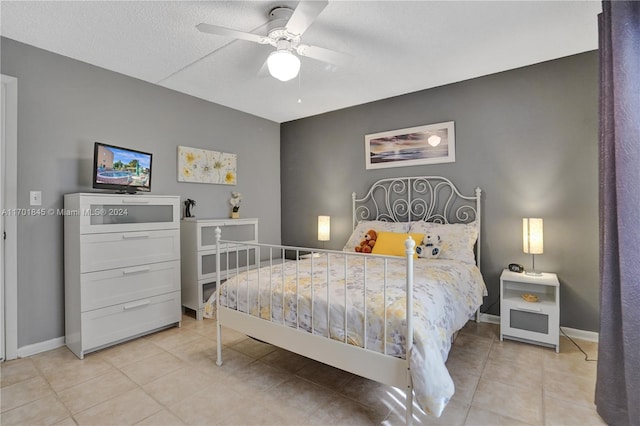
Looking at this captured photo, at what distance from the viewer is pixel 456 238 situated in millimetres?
3066

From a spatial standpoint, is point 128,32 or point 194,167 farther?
point 194,167

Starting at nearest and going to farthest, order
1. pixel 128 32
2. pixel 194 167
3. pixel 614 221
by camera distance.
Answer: pixel 614 221
pixel 128 32
pixel 194 167

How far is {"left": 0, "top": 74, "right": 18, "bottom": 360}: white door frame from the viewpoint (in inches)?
97.8

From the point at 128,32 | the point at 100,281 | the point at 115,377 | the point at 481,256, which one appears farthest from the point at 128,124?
the point at 481,256

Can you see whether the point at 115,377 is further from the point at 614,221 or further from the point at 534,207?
the point at 534,207

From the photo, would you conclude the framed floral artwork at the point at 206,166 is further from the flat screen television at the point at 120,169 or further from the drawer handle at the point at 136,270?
the drawer handle at the point at 136,270

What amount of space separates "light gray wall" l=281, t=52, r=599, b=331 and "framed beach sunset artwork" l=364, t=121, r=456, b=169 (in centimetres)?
8

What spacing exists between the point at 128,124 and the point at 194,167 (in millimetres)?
787

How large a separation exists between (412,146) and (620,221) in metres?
2.28

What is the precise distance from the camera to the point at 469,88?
3.30 meters

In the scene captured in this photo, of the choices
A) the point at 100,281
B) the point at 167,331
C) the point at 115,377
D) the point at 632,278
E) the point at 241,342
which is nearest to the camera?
the point at 632,278

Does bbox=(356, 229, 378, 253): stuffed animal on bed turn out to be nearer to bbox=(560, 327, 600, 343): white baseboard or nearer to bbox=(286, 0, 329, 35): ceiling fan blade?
bbox=(560, 327, 600, 343): white baseboard

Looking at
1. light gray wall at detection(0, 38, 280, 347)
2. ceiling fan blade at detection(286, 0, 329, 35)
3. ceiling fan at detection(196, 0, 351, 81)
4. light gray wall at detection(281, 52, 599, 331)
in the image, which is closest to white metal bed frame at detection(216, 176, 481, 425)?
light gray wall at detection(281, 52, 599, 331)

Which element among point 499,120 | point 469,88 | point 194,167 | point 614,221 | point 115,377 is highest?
point 469,88
